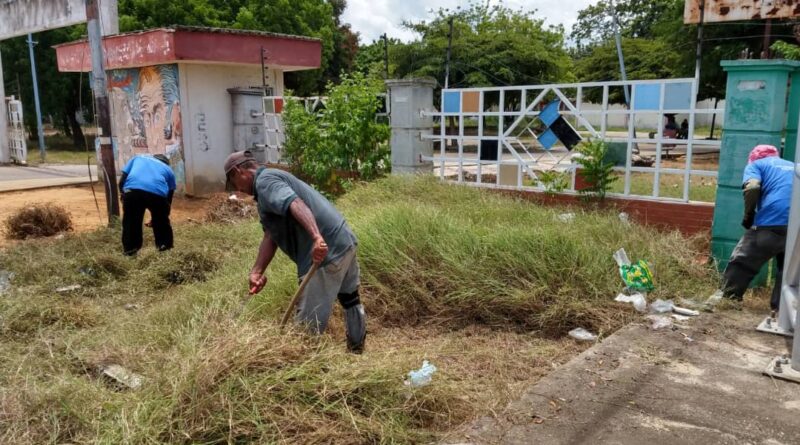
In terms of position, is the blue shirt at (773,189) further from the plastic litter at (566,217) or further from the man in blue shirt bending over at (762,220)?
the plastic litter at (566,217)

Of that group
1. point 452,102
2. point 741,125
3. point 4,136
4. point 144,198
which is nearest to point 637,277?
point 741,125

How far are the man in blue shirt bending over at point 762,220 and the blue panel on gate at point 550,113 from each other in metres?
2.80

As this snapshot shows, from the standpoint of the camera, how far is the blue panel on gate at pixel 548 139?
7.57m

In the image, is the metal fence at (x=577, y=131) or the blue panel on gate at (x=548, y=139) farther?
the blue panel on gate at (x=548, y=139)

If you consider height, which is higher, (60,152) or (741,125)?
(741,125)

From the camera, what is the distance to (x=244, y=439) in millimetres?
2674

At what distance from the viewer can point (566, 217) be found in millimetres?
6324

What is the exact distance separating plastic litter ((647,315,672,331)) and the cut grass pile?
19 cm

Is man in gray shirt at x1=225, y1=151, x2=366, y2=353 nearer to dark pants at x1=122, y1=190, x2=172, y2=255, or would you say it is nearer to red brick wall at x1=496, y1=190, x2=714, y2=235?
dark pants at x1=122, y1=190, x2=172, y2=255

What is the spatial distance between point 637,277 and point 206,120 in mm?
9003

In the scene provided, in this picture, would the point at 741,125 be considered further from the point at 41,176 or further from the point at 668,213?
the point at 41,176

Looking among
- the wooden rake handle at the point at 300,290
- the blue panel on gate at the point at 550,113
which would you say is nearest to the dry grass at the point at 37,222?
the wooden rake handle at the point at 300,290

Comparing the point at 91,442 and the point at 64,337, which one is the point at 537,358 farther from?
the point at 64,337

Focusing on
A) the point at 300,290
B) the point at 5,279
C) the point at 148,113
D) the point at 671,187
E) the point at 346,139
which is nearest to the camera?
the point at 300,290
